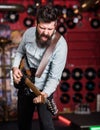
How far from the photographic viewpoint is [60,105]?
20.1 feet

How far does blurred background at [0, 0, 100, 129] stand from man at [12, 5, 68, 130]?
313 centimetres

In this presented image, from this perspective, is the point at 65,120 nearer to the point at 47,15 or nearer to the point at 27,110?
the point at 27,110

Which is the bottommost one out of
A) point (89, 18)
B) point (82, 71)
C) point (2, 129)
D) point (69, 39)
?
point (2, 129)

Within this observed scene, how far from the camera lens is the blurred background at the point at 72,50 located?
5.78 meters

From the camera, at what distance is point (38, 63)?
2527mm

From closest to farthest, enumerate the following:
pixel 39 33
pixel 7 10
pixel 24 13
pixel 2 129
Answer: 1. pixel 39 33
2. pixel 2 129
3. pixel 7 10
4. pixel 24 13

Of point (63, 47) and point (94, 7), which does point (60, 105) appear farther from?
point (63, 47)

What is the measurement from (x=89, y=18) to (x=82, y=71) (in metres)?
1.02

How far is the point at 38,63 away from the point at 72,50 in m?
3.69

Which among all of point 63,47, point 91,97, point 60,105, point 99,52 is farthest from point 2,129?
point 63,47

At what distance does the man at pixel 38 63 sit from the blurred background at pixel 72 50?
3126 millimetres

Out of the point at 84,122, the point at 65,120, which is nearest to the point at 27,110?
the point at 84,122

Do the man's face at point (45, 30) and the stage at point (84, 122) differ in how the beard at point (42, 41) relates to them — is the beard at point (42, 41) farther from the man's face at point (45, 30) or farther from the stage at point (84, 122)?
the stage at point (84, 122)

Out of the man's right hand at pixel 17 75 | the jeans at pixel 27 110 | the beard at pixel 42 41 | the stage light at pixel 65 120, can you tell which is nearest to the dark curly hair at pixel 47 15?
the beard at pixel 42 41
